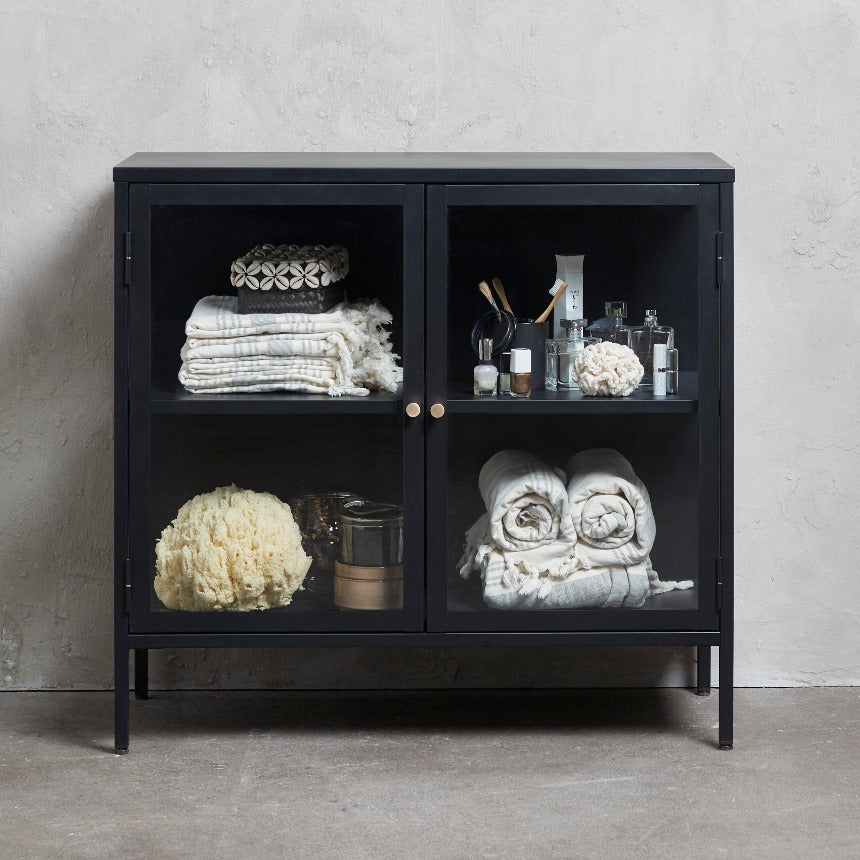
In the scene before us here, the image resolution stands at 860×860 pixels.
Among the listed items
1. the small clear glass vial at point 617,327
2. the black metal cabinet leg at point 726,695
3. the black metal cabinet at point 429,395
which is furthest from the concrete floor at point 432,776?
the small clear glass vial at point 617,327

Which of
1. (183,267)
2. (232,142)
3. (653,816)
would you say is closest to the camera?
(653,816)

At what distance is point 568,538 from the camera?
2.48 metres

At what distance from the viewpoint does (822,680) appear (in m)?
2.98

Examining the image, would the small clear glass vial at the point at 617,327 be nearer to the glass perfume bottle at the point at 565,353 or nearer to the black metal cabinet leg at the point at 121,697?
the glass perfume bottle at the point at 565,353

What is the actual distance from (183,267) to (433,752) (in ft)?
3.92

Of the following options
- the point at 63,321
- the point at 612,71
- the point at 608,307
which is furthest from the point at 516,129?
the point at 63,321

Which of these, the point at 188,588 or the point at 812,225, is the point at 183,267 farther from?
the point at 812,225

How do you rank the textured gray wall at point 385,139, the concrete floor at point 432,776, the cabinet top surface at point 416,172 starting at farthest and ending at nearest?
the textured gray wall at point 385,139 < the cabinet top surface at point 416,172 < the concrete floor at point 432,776

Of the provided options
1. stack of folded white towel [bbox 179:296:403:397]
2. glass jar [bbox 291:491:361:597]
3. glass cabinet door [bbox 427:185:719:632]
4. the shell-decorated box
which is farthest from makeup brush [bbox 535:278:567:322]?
glass jar [bbox 291:491:361:597]

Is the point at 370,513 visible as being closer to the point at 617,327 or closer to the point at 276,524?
the point at 276,524

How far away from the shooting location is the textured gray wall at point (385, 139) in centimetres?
281

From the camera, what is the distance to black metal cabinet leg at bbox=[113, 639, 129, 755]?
247 centimetres

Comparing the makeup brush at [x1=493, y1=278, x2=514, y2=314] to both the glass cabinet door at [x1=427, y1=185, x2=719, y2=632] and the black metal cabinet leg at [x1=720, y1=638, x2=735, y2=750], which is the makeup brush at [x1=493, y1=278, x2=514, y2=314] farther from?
the black metal cabinet leg at [x1=720, y1=638, x2=735, y2=750]

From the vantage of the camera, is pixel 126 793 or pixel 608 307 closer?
pixel 126 793
